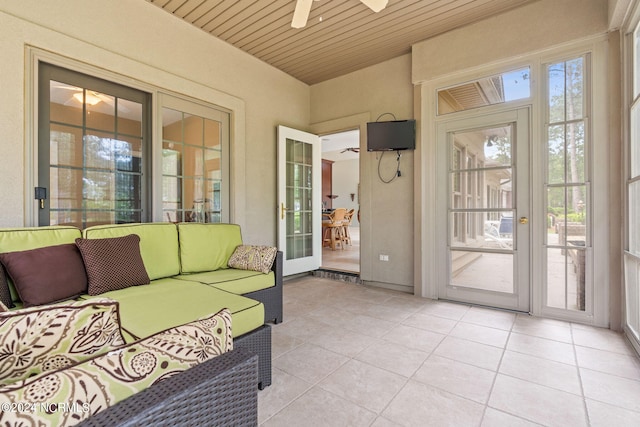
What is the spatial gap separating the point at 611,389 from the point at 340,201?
11053 mm

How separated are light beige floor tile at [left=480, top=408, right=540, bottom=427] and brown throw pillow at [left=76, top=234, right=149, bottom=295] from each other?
2.38 meters

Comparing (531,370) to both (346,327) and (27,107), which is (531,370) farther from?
(27,107)

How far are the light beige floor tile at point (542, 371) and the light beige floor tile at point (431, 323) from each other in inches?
22.2

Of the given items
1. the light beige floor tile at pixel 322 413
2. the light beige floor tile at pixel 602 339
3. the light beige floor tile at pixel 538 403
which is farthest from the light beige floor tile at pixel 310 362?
the light beige floor tile at pixel 602 339

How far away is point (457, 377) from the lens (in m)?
1.90

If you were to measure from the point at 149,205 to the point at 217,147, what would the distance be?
111 centimetres

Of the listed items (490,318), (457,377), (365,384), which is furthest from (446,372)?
(490,318)

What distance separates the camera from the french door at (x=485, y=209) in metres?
3.10

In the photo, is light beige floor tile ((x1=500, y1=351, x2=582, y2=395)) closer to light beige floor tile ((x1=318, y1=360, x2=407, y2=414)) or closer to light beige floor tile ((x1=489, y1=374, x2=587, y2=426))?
light beige floor tile ((x1=489, y1=374, x2=587, y2=426))

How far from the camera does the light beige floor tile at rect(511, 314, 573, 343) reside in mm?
2512

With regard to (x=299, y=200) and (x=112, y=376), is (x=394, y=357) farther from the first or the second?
(x=299, y=200)

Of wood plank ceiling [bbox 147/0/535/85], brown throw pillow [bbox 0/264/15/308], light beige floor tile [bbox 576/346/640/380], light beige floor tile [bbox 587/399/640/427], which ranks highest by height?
wood plank ceiling [bbox 147/0/535/85]

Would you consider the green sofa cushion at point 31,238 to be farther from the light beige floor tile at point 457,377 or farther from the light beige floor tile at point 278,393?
the light beige floor tile at point 457,377

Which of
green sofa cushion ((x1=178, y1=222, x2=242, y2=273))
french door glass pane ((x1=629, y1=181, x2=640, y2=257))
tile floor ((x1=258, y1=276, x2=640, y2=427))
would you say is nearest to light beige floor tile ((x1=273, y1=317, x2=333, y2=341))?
tile floor ((x1=258, y1=276, x2=640, y2=427))
